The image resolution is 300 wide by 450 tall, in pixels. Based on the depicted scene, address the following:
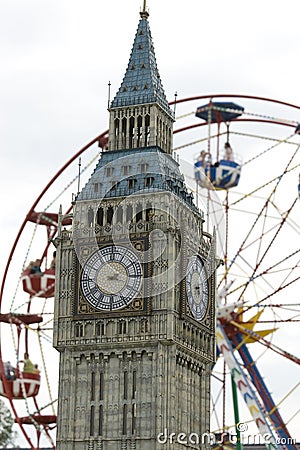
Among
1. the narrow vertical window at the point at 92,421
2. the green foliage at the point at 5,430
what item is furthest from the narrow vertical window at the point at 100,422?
the green foliage at the point at 5,430

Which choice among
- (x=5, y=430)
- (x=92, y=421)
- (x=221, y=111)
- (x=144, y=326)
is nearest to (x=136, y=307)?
(x=144, y=326)

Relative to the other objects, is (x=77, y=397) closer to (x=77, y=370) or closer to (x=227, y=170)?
(x=77, y=370)

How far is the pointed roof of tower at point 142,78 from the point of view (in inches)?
4050

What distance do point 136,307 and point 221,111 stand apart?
24851 mm

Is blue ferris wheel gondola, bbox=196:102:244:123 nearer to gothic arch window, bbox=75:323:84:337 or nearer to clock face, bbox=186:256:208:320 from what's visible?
clock face, bbox=186:256:208:320

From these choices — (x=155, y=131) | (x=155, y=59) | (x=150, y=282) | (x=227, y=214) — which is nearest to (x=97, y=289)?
(x=150, y=282)

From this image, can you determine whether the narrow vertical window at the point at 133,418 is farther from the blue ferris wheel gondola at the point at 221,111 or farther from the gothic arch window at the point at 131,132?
the blue ferris wheel gondola at the point at 221,111

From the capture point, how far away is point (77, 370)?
3826 inches

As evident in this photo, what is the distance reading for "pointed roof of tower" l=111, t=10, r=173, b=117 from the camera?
10288 cm

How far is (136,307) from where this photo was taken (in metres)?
95.8

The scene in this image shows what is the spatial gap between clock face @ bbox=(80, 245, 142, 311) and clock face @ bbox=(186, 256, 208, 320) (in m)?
3.81

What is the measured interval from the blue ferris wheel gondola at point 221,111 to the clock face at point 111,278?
23.7 m

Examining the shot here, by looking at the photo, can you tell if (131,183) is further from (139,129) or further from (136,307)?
(136,307)

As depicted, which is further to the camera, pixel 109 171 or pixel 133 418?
pixel 109 171
